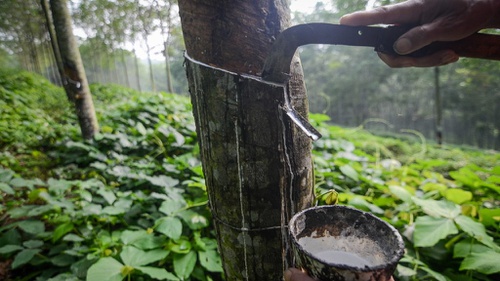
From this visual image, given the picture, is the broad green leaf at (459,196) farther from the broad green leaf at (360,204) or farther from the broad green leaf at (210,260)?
the broad green leaf at (210,260)

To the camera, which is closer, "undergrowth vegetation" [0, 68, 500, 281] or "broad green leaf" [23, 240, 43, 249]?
"undergrowth vegetation" [0, 68, 500, 281]

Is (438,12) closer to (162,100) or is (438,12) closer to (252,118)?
(252,118)

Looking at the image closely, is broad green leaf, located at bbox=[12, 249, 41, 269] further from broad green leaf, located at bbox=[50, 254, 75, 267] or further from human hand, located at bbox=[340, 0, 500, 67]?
human hand, located at bbox=[340, 0, 500, 67]

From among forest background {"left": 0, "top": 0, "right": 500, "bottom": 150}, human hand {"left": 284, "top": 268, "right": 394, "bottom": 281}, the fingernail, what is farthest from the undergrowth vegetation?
forest background {"left": 0, "top": 0, "right": 500, "bottom": 150}

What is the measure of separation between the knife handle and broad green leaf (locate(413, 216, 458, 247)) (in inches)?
46.9

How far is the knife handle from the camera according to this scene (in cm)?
78

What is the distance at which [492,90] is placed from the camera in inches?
1023

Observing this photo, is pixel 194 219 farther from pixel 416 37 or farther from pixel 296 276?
pixel 416 37

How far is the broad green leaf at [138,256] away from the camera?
57.2 inches

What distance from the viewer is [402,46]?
0.77 metres

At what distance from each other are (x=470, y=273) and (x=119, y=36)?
26.2m

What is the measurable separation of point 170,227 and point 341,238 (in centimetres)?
117

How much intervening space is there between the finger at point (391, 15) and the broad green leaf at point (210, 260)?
4.90ft

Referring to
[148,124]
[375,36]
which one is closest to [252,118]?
[375,36]
